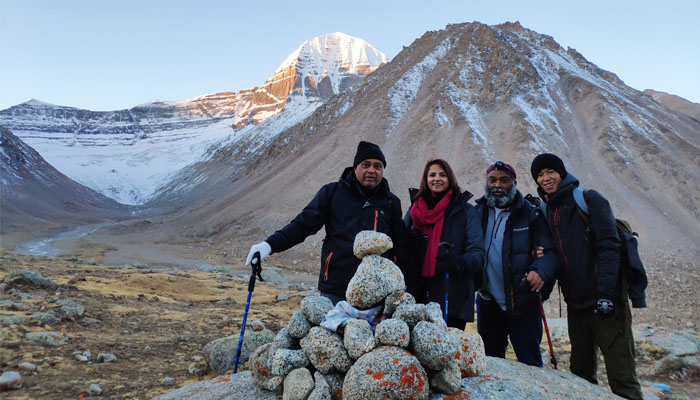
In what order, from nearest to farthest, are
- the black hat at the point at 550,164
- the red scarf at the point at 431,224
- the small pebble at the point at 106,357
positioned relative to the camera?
the red scarf at the point at 431,224
the black hat at the point at 550,164
the small pebble at the point at 106,357

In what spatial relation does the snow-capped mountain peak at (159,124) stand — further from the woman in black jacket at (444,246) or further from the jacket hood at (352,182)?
the woman in black jacket at (444,246)

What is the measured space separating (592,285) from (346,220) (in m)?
2.57

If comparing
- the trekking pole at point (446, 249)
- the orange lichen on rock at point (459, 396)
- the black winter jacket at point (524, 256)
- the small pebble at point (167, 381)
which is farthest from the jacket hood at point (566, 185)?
the small pebble at point (167, 381)

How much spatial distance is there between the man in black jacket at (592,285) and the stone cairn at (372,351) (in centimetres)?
136

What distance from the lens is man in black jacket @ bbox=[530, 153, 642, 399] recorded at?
3604 mm

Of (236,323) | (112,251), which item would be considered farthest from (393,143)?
(236,323)

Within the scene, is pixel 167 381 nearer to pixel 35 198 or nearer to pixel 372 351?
pixel 372 351

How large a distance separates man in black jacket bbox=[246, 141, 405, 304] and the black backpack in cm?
193

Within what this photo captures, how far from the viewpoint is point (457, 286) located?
3834 mm

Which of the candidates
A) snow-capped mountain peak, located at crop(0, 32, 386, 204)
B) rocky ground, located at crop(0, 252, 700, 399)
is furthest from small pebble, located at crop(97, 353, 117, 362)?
snow-capped mountain peak, located at crop(0, 32, 386, 204)

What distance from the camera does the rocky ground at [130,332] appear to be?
16.8 feet

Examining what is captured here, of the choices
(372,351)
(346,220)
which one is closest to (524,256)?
(346,220)

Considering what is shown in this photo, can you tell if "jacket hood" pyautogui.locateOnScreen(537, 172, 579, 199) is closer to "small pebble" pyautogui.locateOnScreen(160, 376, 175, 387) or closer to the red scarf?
the red scarf

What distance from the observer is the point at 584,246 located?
12.5 ft
